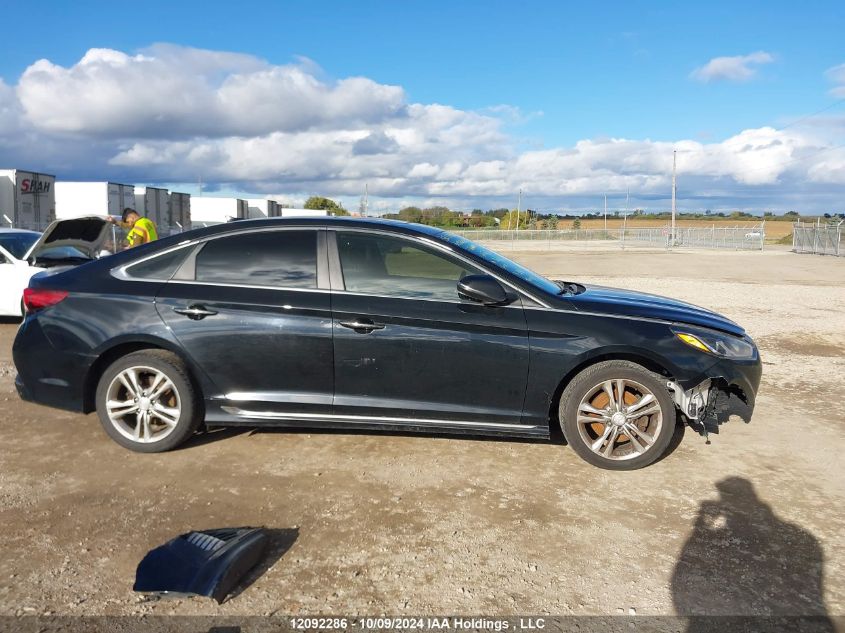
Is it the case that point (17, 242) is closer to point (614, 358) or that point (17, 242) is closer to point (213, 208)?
point (614, 358)

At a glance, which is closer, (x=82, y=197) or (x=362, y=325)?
(x=362, y=325)

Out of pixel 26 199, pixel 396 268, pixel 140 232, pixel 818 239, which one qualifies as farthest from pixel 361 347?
pixel 818 239

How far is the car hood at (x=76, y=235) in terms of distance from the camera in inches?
316

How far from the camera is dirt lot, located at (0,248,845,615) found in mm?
2920

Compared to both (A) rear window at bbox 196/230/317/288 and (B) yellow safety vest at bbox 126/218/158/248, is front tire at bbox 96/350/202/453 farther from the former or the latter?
(B) yellow safety vest at bbox 126/218/158/248

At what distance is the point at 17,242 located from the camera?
32.2 feet

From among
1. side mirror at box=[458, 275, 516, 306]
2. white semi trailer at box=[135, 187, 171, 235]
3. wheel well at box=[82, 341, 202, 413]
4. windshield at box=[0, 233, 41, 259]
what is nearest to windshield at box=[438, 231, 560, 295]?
side mirror at box=[458, 275, 516, 306]

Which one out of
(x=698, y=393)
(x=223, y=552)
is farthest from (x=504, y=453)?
(x=223, y=552)

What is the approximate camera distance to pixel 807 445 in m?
4.93

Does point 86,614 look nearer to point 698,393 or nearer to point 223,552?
point 223,552

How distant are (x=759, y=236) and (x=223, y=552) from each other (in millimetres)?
53373

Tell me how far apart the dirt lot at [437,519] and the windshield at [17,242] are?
4.88 metres

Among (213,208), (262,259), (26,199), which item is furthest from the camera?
(213,208)

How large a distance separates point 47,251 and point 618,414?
7145 millimetres
